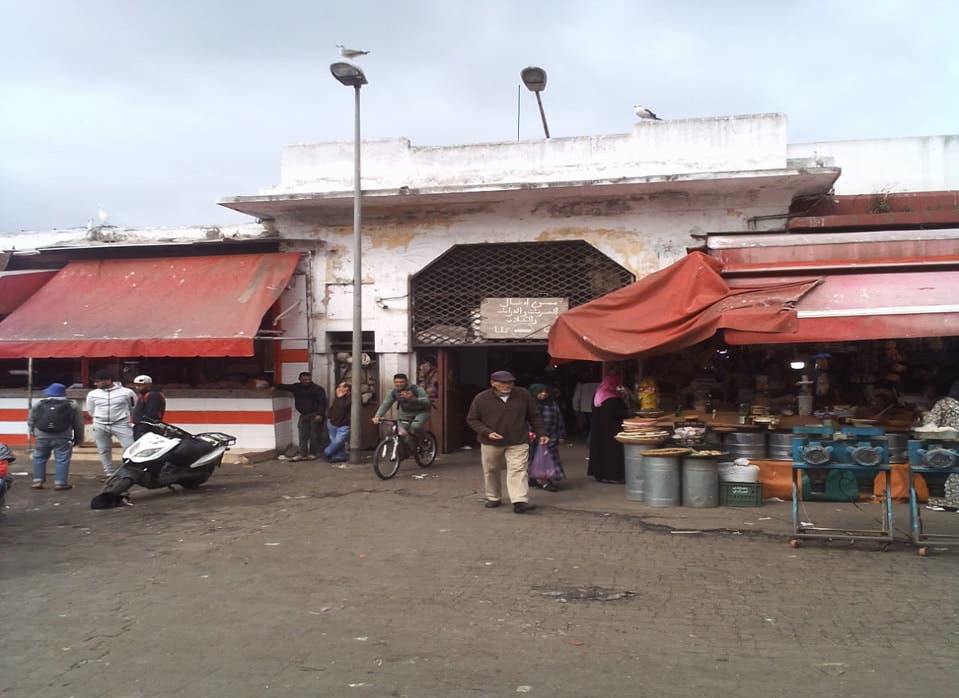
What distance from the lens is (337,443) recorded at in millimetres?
13508

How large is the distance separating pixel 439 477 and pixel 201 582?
19.4 ft

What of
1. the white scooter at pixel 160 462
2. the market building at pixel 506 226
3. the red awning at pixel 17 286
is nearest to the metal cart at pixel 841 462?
the market building at pixel 506 226

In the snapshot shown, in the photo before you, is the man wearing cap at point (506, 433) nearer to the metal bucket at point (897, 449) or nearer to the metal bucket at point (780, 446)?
the metal bucket at point (780, 446)

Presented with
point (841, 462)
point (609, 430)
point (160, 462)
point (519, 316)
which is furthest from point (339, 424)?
point (841, 462)

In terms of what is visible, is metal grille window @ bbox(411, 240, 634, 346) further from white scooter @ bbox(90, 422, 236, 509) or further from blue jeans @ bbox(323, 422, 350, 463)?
white scooter @ bbox(90, 422, 236, 509)

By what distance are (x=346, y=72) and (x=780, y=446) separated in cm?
847

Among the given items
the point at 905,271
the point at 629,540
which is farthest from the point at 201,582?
Answer: the point at 905,271

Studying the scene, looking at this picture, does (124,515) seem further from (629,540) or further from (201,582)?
(629,540)

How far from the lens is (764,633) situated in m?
4.87

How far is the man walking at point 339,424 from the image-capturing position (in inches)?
532

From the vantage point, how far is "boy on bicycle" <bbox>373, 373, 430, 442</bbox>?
12289 mm

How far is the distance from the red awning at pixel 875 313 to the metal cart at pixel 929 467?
237cm

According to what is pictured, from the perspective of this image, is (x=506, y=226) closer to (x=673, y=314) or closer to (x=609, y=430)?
(x=609, y=430)

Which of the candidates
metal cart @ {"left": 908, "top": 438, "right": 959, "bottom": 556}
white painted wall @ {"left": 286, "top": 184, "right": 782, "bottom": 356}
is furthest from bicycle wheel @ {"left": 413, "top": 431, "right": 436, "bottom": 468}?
metal cart @ {"left": 908, "top": 438, "right": 959, "bottom": 556}
